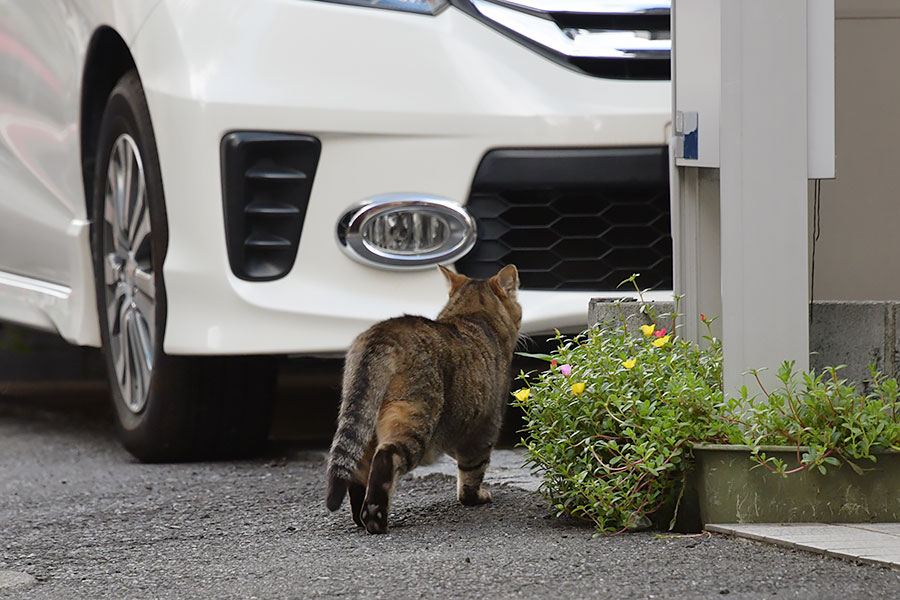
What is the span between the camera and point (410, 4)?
169 inches

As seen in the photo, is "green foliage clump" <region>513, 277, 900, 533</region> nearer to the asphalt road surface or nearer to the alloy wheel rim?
the asphalt road surface

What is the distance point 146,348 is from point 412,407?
65.0 inches

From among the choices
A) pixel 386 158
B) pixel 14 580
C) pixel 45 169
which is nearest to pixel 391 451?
pixel 14 580

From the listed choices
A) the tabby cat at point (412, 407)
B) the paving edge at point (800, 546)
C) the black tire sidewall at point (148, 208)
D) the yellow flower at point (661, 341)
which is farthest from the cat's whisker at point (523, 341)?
the paving edge at point (800, 546)

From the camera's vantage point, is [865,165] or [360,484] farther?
[865,165]

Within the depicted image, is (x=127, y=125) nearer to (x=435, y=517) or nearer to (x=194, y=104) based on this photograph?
(x=194, y=104)

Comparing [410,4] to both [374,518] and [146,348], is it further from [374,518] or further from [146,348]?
[374,518]

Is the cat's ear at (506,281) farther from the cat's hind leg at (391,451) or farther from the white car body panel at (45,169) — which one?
the white car body panel at (45,169)

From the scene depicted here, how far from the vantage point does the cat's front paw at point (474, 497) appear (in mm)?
3775

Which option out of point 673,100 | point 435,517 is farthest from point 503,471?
point 673,100

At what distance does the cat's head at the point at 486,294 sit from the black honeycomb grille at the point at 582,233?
229 millimetres

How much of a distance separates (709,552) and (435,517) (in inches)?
36.7

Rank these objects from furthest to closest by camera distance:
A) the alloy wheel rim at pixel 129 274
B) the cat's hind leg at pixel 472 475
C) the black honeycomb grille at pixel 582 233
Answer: the alloy wheel rim at pixel 129 274, the black honeycomb grille at pixel 582 233, the cat's hind leg at pixel 472 475

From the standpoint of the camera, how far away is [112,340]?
16.4ft
